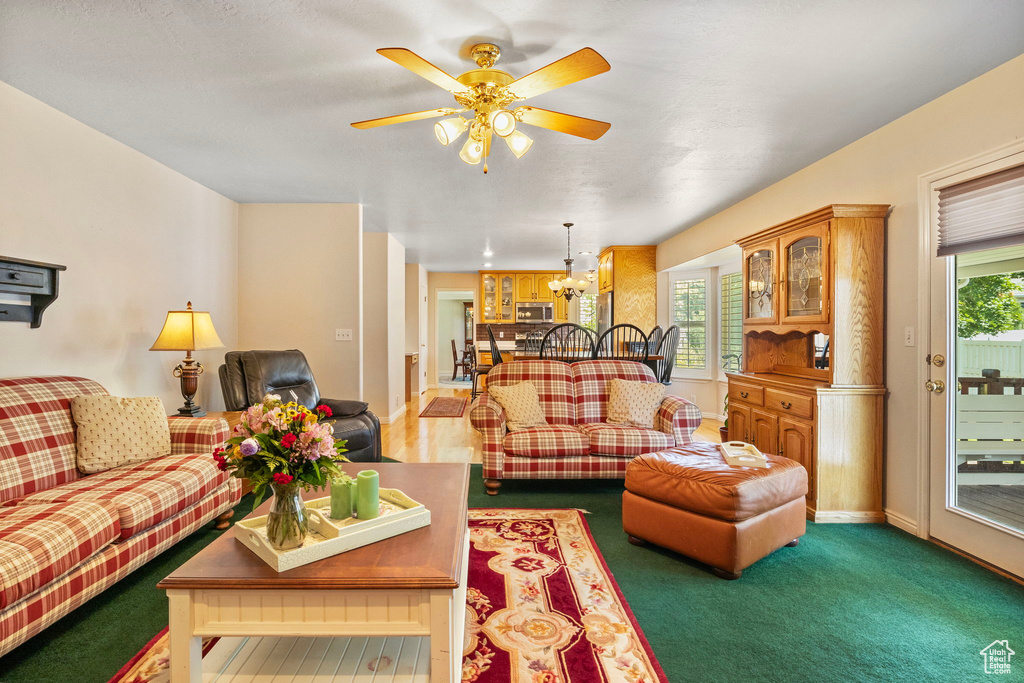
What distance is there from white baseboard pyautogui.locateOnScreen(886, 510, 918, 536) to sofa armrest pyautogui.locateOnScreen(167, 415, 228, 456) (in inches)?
160

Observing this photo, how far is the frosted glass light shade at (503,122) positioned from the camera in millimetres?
1947

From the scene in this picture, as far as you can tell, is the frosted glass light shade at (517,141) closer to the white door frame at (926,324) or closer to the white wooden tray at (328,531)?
the white wooden tray at (328,531)

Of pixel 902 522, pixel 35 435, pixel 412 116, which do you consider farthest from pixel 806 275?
pixel 35 435

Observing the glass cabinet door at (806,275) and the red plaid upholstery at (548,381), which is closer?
the glass cabinet door at (806,275)

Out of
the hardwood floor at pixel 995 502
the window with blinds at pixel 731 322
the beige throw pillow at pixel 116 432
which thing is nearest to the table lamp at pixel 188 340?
the beige throw pillow at pixel 116 432

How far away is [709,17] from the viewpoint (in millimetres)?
1896

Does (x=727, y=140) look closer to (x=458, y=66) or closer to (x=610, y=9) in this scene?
(x=610, y=9)

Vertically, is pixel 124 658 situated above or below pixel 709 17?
below

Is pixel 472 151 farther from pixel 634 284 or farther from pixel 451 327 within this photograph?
pixel 451 327

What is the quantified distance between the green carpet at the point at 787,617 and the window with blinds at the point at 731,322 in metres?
3.45

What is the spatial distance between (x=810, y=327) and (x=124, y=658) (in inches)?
153

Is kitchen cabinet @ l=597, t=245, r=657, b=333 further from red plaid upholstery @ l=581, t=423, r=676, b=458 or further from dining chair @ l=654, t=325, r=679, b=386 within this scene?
red plaid upholstery @ l=581, t=423, r=676, b=458

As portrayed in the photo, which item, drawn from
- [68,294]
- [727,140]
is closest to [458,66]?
[727,140]

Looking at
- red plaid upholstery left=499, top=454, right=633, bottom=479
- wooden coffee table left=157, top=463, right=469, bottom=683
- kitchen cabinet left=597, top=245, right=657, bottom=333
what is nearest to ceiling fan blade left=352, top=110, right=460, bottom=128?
wooden coffee table left=157, top=463, right=469, bottom=683
